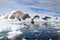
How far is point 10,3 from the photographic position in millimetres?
1653

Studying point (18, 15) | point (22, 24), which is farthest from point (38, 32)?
point (18, 15)

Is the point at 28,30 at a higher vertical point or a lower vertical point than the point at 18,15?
lower

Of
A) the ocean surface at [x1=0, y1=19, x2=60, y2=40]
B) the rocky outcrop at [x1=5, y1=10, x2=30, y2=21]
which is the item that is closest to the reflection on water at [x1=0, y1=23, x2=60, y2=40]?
the ocean surface at [x1=0, y1=19, x2=60, y2=40]

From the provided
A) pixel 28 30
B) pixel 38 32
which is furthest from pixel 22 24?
pixel 38 32

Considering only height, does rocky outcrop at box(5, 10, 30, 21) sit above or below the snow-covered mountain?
above

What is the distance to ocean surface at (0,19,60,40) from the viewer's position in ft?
5.17

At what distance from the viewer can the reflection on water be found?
5.22ft

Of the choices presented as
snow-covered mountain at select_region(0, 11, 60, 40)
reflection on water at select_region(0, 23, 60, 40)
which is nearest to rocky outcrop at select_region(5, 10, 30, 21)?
snow-covered mountain at select_region(0, 11, 60, 40)

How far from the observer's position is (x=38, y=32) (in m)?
1.61

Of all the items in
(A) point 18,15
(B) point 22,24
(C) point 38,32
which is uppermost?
(A) point 18,15

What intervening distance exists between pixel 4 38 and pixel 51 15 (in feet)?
2.28

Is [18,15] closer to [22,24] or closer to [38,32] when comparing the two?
[22,24]

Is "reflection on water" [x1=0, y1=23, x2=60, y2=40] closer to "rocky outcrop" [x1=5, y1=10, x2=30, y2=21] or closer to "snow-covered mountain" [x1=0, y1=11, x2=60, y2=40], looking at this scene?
"snow-covered mountain" [x1=0, y1=11, x2=60, y2=40]

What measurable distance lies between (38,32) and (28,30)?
0.44 feet
